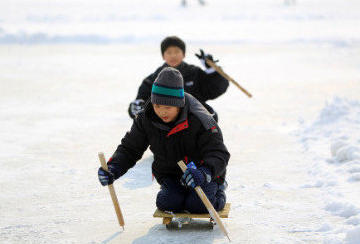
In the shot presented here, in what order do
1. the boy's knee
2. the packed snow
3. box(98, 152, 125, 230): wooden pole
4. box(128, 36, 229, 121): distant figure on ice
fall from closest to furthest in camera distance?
1. box(98, 152, 125, 230): wooden pole
2. the boy's knee
3. the packed snow
4. box(128, 36, 229, 121): distant figure on ice

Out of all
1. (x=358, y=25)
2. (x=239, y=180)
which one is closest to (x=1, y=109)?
(x=239, y=180)

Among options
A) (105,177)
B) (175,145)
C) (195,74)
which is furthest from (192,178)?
(195,74)

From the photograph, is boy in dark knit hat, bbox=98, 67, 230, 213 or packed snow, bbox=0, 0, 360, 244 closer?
boy in dark knit hat, bbox=98, 67, 230, 213

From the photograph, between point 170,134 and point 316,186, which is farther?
point 316,186

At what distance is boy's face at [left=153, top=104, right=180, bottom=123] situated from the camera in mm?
2947

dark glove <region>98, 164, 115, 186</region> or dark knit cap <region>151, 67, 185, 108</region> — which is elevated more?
dark knit cap <region>151, 67, 185, 108</region>

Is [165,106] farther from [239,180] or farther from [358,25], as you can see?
[358,25]

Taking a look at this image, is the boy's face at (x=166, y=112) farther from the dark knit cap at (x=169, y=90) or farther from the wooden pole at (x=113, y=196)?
the wooden pole at (x=113, y=196)

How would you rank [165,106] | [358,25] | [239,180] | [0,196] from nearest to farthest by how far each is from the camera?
[165,106] → [0,196] → [239,180] → [358,25]

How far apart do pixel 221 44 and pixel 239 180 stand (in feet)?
42.0

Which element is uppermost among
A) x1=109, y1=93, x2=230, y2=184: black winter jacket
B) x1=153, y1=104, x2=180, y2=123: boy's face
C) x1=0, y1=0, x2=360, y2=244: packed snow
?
x1=153, y1=104, x2=180, y2=123: boy's face

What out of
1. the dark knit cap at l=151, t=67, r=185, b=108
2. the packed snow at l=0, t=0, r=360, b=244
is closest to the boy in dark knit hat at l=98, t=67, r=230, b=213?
the dark knit cap at l=151, t=67, r=185, b=108

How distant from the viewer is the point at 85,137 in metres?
5.90

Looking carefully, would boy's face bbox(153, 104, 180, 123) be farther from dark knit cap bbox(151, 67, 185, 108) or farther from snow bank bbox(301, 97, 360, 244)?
snow bank bbox(301, 97, 360, 244)
